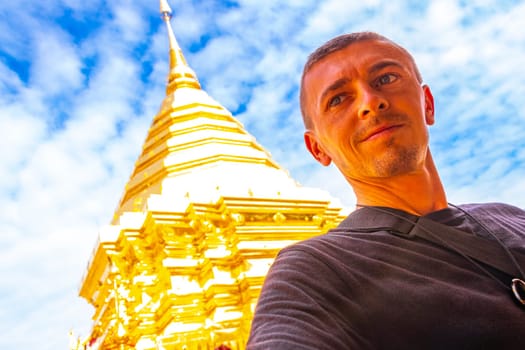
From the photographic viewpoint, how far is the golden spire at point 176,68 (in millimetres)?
10148

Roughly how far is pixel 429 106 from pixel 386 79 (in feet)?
1.00

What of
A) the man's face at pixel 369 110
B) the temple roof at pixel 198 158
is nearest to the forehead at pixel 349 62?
the man's face at pixel 369 110

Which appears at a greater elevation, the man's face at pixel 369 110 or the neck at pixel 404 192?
the man's face at pixel 369 110

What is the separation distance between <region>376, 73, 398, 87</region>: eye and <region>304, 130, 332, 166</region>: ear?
0.25 metres

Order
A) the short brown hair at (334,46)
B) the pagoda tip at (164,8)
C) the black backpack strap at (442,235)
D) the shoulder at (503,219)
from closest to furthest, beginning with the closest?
the black backpack strap at (442,235), the shoulder at (503,219), the short brown hair at (334,46), the pagoda tip at (164,8)

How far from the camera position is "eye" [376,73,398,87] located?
56.6 inches

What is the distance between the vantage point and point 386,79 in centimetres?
144

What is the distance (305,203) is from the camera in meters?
6.92

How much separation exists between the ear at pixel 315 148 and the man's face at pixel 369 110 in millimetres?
71

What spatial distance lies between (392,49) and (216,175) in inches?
239

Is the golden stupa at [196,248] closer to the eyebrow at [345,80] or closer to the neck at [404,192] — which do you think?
the neck at [404,192]

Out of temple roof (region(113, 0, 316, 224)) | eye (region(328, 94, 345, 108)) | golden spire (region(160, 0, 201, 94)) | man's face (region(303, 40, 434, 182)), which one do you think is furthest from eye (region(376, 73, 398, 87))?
golden spire (region(160, 0, 201, 94))

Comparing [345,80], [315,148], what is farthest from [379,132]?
[315,148]

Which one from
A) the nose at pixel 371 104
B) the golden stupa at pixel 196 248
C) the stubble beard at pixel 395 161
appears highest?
the golden stupa at pixel 196 248
